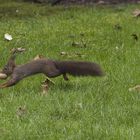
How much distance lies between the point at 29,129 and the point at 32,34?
4.26 metres

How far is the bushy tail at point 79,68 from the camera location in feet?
19.8

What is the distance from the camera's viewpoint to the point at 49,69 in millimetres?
6113

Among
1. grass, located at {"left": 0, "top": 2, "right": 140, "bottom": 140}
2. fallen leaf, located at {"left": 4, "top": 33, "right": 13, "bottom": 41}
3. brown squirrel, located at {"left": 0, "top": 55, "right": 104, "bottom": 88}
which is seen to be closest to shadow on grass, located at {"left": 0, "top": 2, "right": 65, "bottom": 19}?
grass, located at {"left": 0, "top": 2, "right": 140, "bottom": 140}

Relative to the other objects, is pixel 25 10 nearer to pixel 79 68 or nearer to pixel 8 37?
pixel 8 37

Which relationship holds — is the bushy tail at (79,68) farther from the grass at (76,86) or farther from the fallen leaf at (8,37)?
the fallen leaf at (8,37)

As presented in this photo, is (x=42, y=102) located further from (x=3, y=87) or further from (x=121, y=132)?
(x=121, y=132)

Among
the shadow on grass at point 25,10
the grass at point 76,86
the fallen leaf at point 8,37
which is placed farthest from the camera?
the shadow on grass at point 25,10

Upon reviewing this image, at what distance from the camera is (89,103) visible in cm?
552

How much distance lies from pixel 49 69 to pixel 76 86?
1.13ft

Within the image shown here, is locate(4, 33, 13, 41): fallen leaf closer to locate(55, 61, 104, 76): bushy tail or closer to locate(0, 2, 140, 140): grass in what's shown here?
locate(0, 2, 140, 140): grass

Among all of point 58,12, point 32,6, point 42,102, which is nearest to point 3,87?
point 42,102

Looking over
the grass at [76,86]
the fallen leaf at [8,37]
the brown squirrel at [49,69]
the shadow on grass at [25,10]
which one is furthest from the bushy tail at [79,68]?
the shadow on grass at [25,10]

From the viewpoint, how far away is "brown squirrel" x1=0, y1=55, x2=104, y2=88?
604cm

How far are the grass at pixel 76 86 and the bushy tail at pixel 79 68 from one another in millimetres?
154
